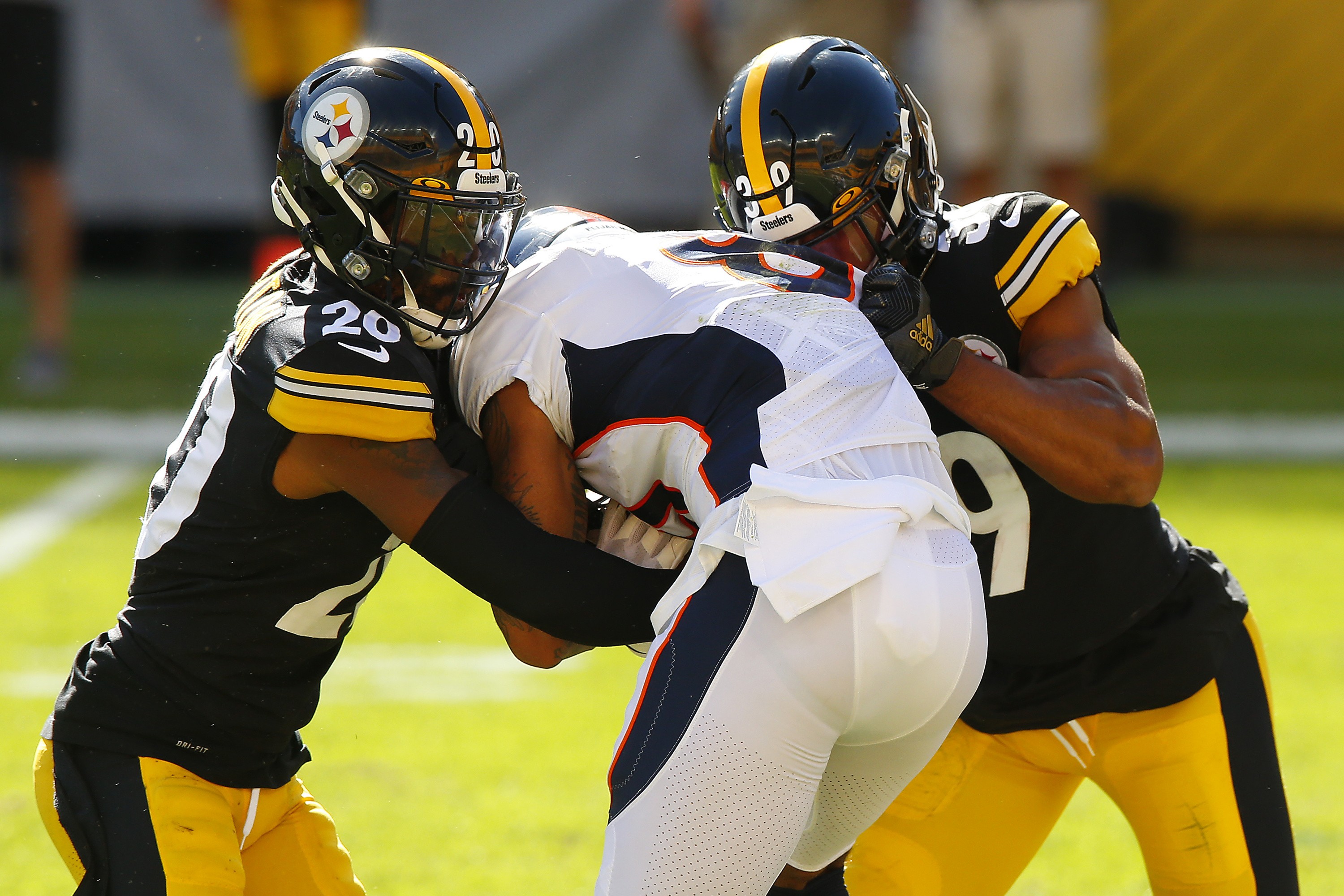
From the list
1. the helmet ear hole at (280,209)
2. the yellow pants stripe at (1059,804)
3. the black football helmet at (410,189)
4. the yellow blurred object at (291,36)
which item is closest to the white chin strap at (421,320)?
the black football helmet at (410,189)

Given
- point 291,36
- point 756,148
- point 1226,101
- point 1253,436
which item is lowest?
point 1253,436

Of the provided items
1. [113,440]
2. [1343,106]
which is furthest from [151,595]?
[1343,106]

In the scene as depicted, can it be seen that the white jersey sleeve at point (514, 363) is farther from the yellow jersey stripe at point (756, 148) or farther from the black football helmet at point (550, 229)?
the yellow jersey stripe at point (756, 148)

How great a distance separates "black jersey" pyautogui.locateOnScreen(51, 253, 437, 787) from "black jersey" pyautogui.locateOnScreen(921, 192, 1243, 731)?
3.00 ft

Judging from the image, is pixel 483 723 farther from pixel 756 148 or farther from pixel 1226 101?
pixel 1226 101

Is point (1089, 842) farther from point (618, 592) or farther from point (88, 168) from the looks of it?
point (88, 168)

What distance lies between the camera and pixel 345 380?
7.14 feet

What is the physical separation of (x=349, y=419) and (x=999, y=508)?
110cm

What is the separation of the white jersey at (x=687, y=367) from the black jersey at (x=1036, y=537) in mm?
335

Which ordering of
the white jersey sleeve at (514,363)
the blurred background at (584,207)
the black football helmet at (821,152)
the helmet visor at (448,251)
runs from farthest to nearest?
the blurred background at (584,207) < the black football helmet at (821,152) < the helmet visor at (448,251) < the white jersey sleeve at (514,363)

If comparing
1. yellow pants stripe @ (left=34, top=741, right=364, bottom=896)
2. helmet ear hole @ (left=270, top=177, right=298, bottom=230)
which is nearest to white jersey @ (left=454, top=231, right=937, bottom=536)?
helmet ear hole @ (left=270, top=177, right=298, bottom=230)

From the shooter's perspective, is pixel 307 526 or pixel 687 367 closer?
pixel 687 367

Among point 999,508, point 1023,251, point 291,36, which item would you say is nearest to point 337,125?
point 1023,251

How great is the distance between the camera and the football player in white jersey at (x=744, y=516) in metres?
2.01
